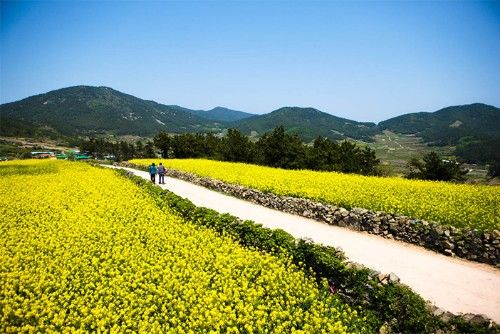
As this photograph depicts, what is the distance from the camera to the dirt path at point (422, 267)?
10.3 metres

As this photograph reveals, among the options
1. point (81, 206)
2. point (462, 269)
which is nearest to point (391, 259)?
point (462, 269)

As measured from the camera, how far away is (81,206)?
2261cm

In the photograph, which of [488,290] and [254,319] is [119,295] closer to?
[254,319]

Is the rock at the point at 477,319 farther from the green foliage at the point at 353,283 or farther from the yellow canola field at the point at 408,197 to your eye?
the yellow canola field at the point at 408,197

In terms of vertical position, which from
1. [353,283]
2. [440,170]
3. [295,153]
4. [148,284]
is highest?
[295,153]

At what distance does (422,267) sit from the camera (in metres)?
12.9

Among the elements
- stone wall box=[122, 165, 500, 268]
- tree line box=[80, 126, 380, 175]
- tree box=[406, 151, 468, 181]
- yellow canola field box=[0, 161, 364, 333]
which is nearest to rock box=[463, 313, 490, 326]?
yellow canola field box=[0, 161, 364, 333]

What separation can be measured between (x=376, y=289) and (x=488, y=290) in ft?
13.1

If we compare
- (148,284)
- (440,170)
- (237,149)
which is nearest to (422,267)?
(148,284)

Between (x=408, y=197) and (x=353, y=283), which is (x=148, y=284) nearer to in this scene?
(x=353, y=283)

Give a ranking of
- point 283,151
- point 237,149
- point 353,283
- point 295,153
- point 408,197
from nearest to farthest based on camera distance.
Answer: point 353,283
point 408,197
point 295,153
point 283,151
point 237,149

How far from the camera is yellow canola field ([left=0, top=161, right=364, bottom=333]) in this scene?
947cm

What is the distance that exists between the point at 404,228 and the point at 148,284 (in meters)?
11.9

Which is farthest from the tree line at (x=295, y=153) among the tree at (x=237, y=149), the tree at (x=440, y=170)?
the tree at (x=440, y=170)
